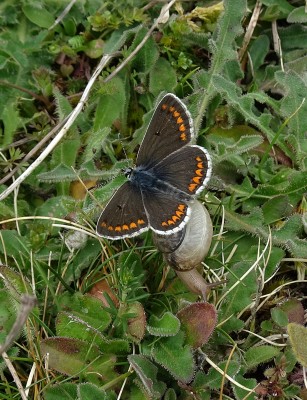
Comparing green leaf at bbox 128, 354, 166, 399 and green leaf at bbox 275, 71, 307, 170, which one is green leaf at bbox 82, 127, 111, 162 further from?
green leaf at bbox 128, 354, 166, 399

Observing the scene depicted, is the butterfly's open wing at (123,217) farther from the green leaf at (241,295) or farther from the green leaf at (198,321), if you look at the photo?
the green leaf at (241,295)

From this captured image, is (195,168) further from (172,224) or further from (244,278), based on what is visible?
(244,278)

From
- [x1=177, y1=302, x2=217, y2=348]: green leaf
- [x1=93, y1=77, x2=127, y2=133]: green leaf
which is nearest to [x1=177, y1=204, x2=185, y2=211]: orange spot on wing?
[x1=177, y1=302, x2=217, y2=348]: green leaf

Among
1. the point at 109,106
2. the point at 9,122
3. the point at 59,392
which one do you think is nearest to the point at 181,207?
the point at 59,392

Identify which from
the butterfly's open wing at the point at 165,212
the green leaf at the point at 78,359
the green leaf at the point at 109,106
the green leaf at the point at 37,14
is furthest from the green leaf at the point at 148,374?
the green leaf at the point at 37,14

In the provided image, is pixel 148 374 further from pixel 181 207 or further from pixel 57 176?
pixel 57 176
